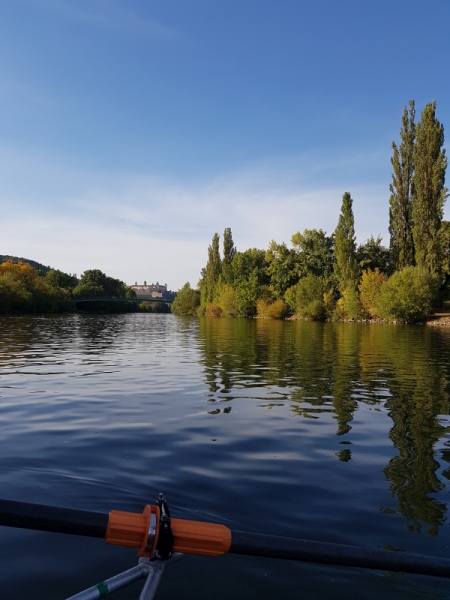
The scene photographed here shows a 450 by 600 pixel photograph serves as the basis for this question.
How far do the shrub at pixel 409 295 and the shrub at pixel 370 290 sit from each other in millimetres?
6486

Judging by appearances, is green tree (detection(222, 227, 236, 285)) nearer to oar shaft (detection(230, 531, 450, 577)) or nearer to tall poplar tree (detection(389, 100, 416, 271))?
tall poplar tree (detection(389, 100, 416, 271))

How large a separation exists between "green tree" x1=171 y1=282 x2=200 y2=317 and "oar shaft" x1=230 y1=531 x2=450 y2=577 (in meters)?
129

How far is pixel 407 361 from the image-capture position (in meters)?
22.0

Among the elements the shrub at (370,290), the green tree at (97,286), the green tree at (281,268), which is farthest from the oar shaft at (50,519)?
the green tree at (97,286)

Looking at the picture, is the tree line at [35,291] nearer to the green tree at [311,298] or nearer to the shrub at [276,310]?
the shrub at [276,310]

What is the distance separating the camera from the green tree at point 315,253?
87.6m

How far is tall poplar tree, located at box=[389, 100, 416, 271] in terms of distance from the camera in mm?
64688

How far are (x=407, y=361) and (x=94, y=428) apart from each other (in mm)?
16133

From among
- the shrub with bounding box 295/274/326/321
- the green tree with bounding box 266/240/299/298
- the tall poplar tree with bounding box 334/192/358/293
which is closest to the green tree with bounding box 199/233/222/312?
the green tree with bounding box 266/240/299/298


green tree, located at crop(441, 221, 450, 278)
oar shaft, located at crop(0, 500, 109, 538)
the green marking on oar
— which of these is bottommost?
the green marking on oar

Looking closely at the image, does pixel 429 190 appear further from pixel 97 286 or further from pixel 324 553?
pixel 97 286

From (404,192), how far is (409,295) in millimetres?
14527

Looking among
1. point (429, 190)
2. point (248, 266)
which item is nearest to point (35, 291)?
point (248, 266)

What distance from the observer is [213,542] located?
8.90ft
